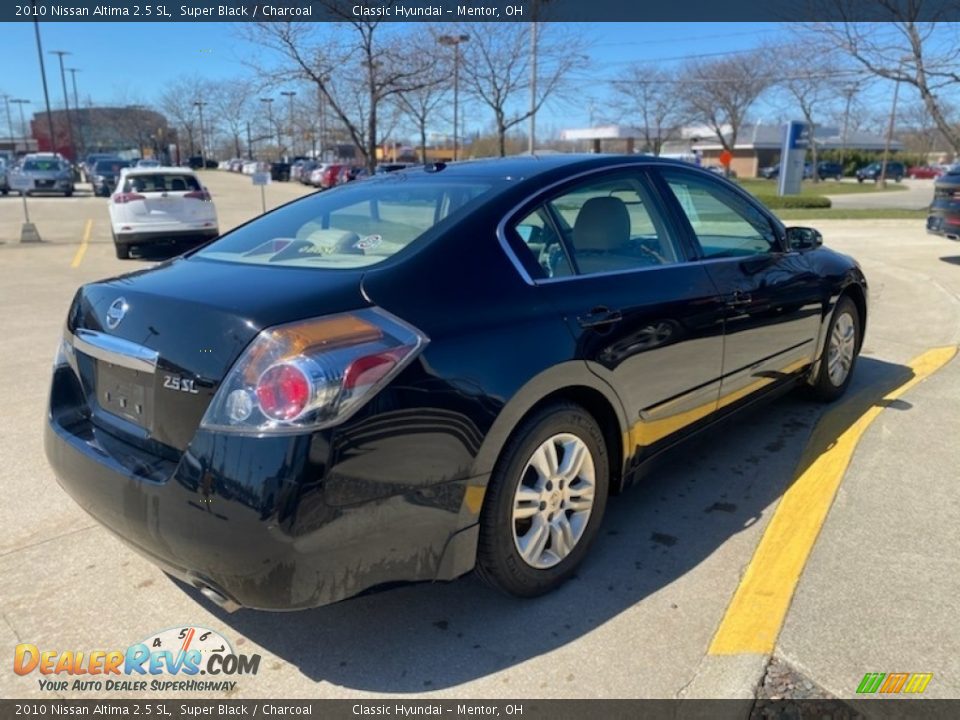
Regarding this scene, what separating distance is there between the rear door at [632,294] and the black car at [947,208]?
Answer: 30.1 feet

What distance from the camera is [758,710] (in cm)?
221

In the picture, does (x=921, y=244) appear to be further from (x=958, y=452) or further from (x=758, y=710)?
(x=758, y=710)

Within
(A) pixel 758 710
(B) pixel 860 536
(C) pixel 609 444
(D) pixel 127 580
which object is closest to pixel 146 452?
(D) pixel 127 580

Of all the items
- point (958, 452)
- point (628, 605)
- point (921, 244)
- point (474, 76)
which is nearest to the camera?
point (628, 605)

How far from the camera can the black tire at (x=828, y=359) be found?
4652 millimetres

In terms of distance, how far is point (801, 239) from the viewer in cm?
436

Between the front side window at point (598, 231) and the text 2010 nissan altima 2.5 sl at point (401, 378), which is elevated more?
the front side window at point (598, 231)

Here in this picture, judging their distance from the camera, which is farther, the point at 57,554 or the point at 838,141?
the point at 838,141

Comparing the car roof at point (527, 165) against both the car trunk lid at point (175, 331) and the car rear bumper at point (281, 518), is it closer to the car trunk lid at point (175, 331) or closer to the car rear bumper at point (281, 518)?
the car trunk lid at point (175, 331)

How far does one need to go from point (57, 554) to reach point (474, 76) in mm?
22551

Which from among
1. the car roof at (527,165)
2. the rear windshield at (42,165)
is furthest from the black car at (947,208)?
the rear windshield at (42,165)

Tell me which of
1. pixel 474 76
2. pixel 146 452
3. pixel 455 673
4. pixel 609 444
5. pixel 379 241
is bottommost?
pixel 455 673

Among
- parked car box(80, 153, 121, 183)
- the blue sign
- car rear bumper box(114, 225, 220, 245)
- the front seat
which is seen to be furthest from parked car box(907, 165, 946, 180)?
the front seat

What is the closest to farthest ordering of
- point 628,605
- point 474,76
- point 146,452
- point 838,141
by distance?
point 146,452 → point 628,605 → point 474,76 → point 838,141
